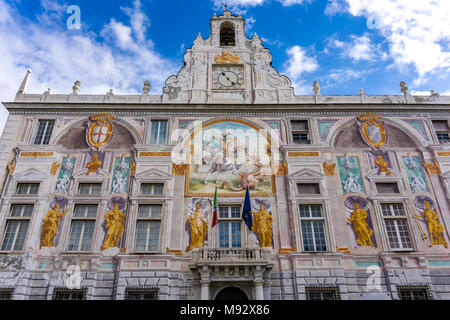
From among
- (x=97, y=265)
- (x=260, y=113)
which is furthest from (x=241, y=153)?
(x=97, y=265)

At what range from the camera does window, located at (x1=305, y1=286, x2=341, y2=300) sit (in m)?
17.4

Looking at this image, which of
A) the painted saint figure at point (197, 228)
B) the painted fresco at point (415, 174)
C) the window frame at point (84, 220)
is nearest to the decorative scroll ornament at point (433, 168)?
the painted fresco at point (415, 174)

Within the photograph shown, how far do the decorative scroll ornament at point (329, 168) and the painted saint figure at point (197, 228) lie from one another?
24.2 feet

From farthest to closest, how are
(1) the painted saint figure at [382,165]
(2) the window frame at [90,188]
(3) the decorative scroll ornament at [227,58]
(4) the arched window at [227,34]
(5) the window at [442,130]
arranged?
(4) the arched window at [227,34] → (3) the decorative scroll ornament at [227,58] → (5) the window at [442,130] → (1) the painted saint figure at [382,165] → (2) the window frame at [90,188]

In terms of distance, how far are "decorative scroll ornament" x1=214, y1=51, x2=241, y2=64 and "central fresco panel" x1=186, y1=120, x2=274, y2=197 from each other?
497 centimetres

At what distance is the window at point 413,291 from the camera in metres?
17.4

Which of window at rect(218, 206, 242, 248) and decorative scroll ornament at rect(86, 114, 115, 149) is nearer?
window at rect(218, 206, 242, 248)

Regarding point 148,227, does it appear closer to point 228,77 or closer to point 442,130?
point 228,77

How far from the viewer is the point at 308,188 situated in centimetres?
2019

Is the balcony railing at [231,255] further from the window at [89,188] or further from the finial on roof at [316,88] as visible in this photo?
the finial on roof at [316,88]

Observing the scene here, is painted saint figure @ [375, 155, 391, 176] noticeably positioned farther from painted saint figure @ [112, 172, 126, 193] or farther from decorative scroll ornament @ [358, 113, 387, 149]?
painted saint figure @ [112, 172, 126, 193]
